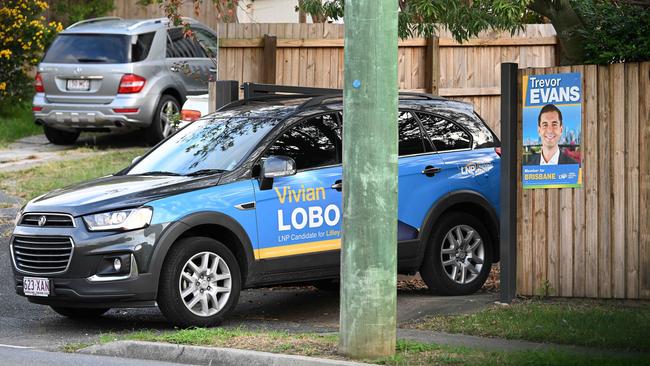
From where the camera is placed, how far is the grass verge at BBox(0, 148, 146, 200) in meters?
17.3

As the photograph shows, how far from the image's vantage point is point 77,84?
19953 mm

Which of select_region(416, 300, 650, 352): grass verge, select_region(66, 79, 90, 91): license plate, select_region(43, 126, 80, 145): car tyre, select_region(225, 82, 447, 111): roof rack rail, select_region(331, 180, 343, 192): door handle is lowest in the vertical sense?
select_region(416, 300, 650, 352): grass verge

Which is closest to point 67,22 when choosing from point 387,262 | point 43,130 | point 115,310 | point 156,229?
point 43,130

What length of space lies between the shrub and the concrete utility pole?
1516 cm

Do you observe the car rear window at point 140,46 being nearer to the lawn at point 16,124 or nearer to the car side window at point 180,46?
the car side window at point 180,46

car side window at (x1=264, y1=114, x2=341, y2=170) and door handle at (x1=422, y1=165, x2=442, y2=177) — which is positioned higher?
car side window at (x1=264, y1=114, x2=341, y2=170)

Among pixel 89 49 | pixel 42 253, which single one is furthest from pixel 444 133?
pixel 89 49

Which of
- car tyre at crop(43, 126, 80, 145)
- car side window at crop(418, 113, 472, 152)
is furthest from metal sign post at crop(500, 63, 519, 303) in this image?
car tyre at crop(43, 126, 80, 145)

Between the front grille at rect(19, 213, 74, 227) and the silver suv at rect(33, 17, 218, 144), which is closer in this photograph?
the front grille at rect(19, 213, 74, 227)

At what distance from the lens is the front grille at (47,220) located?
390 inches

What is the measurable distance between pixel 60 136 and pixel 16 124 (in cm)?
192

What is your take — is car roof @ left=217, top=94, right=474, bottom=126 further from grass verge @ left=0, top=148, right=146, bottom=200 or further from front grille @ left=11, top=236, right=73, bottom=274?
grass verge @ left=0, top=148, right=146, bottom=200

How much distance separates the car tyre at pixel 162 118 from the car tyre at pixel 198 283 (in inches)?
402

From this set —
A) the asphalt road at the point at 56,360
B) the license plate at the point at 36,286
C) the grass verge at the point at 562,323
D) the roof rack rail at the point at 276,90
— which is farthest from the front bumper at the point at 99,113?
the asphalt road at the point at 56,360
